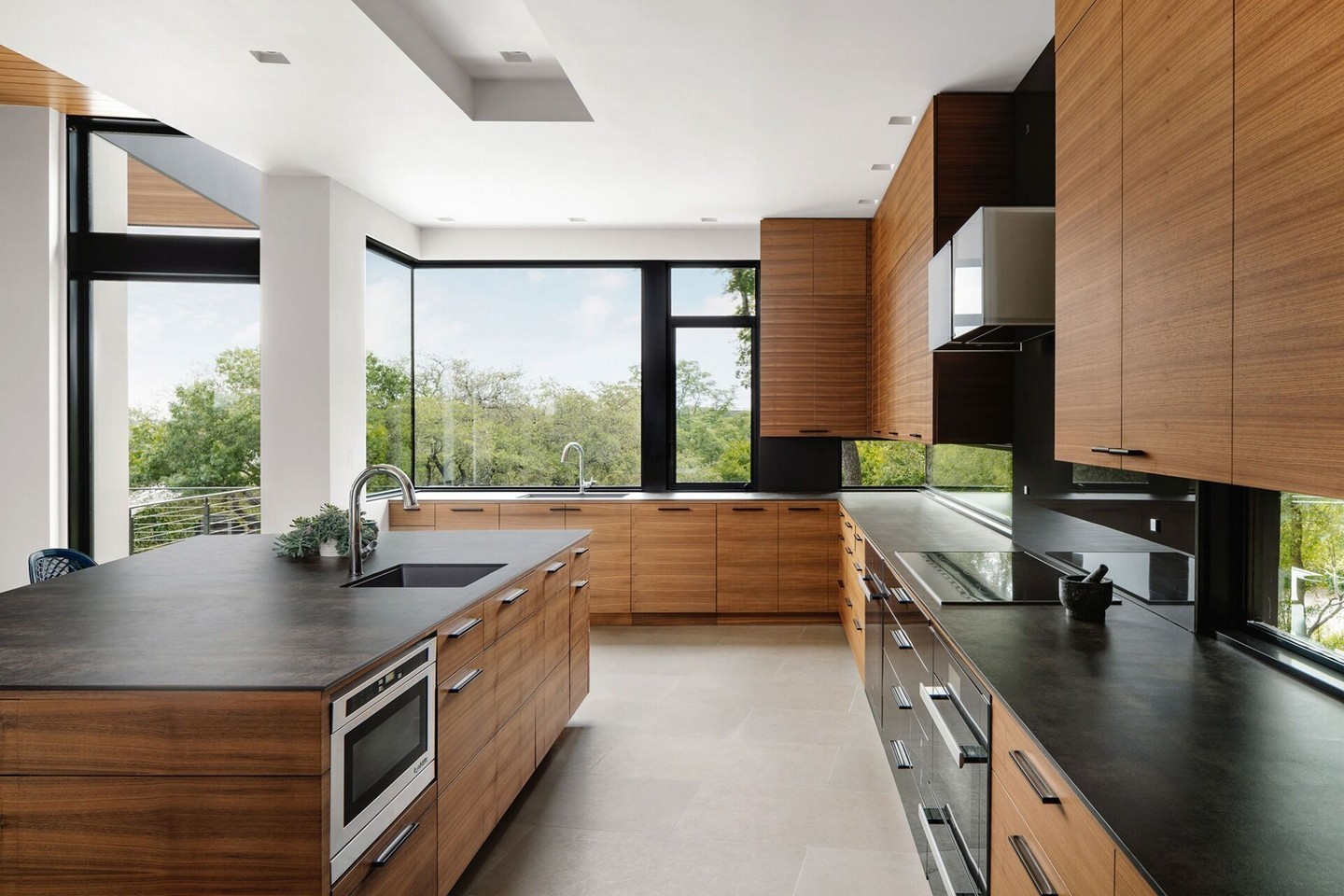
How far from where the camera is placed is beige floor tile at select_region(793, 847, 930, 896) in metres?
2.22

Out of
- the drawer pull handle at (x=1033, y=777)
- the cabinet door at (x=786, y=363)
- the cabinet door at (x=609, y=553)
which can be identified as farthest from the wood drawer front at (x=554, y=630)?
the cabinet door at (x=786, y=363)

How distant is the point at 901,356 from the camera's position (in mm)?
4230

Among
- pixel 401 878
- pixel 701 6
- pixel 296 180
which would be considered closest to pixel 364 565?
pixel 401 878

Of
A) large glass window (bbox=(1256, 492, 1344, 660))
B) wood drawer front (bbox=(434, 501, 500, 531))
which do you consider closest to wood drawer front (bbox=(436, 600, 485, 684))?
large glass window (bbox=(1256, 492, 1344, 660))

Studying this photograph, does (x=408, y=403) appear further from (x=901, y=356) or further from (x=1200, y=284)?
(x=1200, y=284)

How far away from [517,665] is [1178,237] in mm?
2208

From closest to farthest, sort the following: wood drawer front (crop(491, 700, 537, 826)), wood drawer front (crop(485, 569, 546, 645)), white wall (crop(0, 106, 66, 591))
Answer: wood drawer front (crop(485, 569, 546, 645))
wood drawer front (crop(491, 700, 537, 826))
white wall (crop(0, 106, 66, 591))

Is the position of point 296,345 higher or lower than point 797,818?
higher

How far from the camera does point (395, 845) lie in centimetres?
171

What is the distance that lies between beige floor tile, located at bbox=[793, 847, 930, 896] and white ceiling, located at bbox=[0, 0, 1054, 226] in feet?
9.33

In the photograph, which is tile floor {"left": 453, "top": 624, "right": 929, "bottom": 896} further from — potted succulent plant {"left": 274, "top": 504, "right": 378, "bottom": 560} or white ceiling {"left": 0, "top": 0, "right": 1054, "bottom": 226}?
white ceiling {"left": 0, "top": 0, "right": 1054, "bottom": 226}

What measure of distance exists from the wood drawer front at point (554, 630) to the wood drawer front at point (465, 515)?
7.32ft

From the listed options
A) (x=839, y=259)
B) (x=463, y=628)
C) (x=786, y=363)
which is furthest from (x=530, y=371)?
(x=463, y=628)

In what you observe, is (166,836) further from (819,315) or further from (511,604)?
(819,315)
